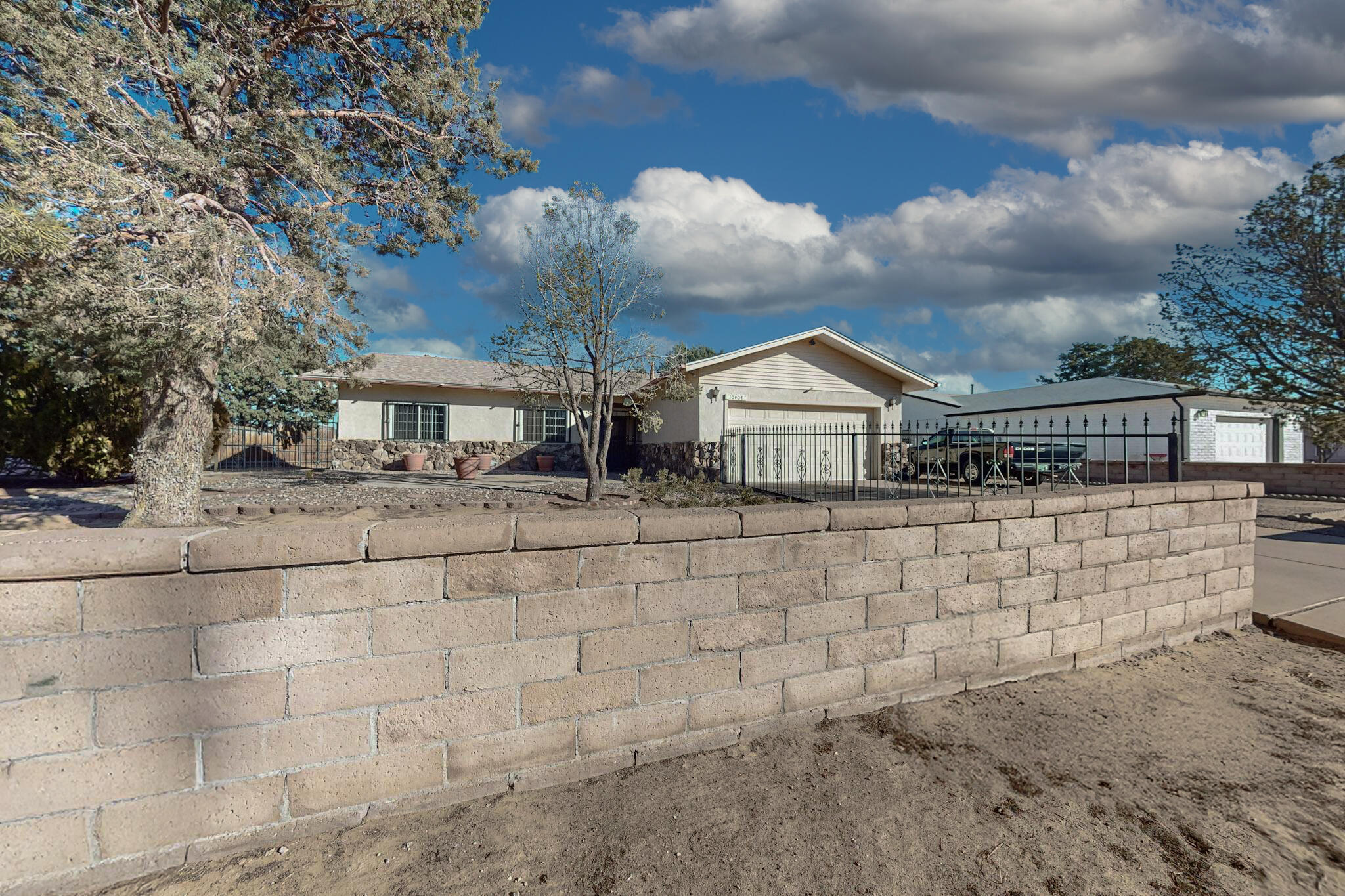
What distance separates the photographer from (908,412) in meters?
31.5

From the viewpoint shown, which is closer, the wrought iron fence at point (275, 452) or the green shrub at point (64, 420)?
the green shrub at point (64, 420)

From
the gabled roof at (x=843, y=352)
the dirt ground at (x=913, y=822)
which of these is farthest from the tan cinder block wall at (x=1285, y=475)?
the dirt ground at (x=913, y=822)

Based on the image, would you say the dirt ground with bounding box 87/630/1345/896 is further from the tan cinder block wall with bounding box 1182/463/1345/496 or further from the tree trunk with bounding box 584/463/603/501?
the tan cinder block wall with bounding box 1182/463/1345/496

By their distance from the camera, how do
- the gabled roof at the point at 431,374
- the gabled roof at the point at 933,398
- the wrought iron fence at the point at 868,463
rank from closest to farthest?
the wrought iron fence at the point at 868,463
the gabled roof at the point at 431,374
the gabled roof at the point at 933,398

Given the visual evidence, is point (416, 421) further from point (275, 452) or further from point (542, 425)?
point (275, 452)

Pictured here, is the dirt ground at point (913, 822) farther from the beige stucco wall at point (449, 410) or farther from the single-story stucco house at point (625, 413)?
the beige stucco wall at point (449, 410)

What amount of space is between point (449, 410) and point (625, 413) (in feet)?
20.4

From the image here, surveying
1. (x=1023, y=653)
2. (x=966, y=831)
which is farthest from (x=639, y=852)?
(x=1023, y=653)

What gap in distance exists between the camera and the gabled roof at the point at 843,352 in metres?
17.1

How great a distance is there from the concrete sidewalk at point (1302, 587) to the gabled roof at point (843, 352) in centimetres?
1061

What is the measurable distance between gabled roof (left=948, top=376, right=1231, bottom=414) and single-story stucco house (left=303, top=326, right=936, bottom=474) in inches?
339

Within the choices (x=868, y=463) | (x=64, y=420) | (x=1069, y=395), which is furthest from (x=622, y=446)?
(x=1069, y=395)

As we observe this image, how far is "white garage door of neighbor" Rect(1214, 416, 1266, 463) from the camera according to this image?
70.4ft

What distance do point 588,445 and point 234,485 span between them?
8.76m
